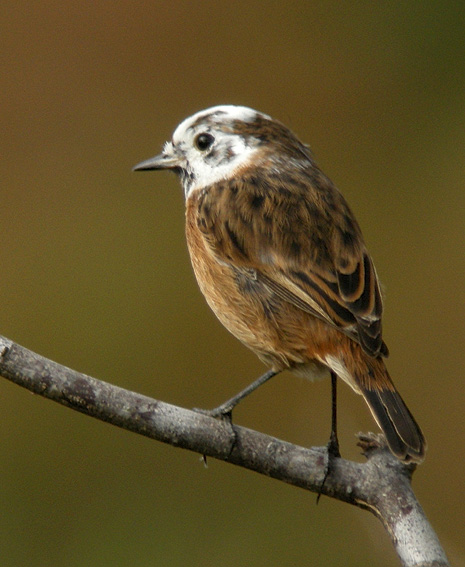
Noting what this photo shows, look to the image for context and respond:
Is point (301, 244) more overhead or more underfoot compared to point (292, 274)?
more overhead

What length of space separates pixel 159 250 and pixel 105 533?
7.86ft

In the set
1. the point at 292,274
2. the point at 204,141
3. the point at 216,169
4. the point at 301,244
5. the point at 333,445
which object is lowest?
the point at 333,445

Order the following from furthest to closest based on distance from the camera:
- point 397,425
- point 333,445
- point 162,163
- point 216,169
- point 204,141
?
point 162,163 < point 204,141 < point 216,169 < point 333,445 < point 397,425

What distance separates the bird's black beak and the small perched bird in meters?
0.23

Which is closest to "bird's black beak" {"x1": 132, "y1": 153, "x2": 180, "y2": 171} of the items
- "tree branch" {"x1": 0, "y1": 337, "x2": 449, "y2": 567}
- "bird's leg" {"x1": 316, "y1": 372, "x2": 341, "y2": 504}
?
"bird's leg" {"x1": 316, "y1": 372, "x2": 341, "y2": 504}

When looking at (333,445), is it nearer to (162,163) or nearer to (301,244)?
(301,244)

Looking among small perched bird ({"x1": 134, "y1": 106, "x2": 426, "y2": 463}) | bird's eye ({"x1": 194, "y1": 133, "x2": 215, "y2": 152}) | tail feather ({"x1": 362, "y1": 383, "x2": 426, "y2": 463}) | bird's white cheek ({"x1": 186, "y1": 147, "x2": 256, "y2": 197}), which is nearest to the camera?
tail feather ({"x1": 362, "y1": 383, "x2": 426, "y2": 463})

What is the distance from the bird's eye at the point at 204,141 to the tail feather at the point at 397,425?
1.75 meters

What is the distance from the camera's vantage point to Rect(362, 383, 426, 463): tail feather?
4.09 metres

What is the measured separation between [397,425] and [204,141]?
201 centimetres

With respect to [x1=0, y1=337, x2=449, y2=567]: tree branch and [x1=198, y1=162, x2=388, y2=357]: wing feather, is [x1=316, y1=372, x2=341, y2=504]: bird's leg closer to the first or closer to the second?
[x1=0, y1=337, x2=449, y2=567]: tree branch

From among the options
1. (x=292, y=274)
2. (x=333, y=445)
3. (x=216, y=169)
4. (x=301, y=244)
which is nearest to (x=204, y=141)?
(x=216, y=169)

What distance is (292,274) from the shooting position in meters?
4.60

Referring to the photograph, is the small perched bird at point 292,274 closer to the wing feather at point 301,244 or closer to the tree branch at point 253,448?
the wing feather at point 301,244
